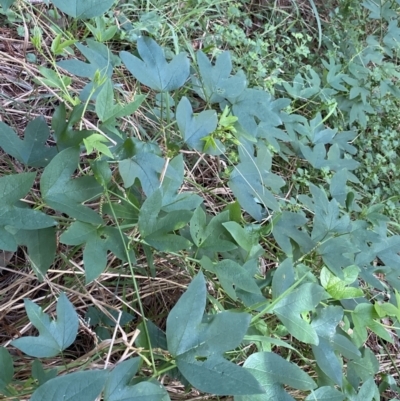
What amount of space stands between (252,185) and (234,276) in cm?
28

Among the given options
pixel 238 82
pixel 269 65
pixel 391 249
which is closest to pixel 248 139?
pixel 238 82

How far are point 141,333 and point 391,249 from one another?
0.71 m

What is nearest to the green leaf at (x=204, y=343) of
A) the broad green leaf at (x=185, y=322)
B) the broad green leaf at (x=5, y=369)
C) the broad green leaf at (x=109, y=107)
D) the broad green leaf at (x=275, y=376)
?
the broad green leaf at (x=185, y=322)

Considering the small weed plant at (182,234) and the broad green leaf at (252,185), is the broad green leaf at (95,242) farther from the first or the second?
the broad green leaf at (252,185)

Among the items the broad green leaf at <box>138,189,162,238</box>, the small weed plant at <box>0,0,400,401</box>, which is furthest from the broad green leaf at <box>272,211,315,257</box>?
the broad green leaf at <box>138,189,162,238</box>

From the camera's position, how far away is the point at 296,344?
102cm

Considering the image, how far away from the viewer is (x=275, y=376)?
71 centimetres

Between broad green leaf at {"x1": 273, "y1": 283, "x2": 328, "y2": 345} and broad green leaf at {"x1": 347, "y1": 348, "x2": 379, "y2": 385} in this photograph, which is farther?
broad green leaf at {"x1": 347, "y1": 348, "x2": 379, "y2": 385}

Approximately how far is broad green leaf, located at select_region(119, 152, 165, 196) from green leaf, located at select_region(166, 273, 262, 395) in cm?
24

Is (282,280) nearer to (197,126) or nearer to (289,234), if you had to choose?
(289,234)

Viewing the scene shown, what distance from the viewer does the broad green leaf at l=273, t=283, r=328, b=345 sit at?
0.77 meters

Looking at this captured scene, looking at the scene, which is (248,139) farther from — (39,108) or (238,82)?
(39,108)

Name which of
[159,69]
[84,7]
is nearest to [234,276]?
[159,69]

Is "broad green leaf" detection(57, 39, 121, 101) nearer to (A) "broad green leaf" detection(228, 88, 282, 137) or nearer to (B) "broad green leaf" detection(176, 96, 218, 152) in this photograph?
(B) "broad green leaf" detection(176, 96, 218, 152)
